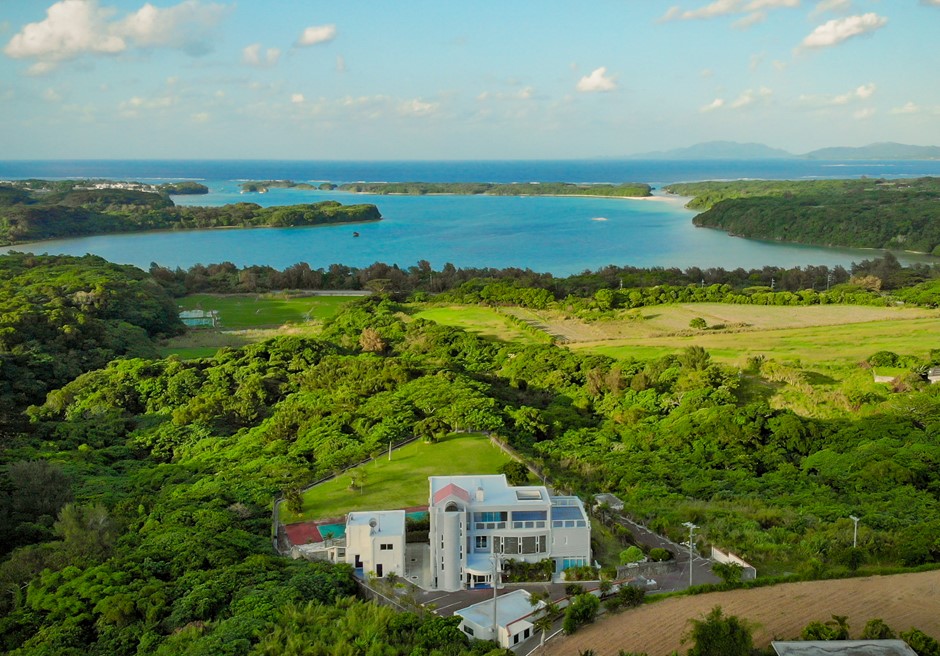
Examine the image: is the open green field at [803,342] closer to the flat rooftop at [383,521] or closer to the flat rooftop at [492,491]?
the flat rooftop at [492,491]

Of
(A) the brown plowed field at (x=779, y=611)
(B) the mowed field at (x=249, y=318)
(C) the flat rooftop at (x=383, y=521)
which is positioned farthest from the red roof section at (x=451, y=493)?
(B) the mowed field at (x=249, y=318)

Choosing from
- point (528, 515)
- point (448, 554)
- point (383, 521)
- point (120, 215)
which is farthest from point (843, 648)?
point (120, 215)

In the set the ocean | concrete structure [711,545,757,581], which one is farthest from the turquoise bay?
concrete structure [711,545,757,581]

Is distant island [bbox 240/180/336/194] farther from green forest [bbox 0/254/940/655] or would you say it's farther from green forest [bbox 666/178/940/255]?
green forest [bbox 0/254/940/655]

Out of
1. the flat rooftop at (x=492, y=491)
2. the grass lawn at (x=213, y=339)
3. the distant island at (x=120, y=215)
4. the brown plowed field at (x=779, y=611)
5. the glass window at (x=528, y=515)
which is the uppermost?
the distant island at (x=120, y=215)

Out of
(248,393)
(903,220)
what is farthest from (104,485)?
(903,220)

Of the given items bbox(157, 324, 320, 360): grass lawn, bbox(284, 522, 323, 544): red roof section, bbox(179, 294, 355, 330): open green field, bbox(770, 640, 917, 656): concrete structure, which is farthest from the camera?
bbox(179, 294, 355, 330): open green field
